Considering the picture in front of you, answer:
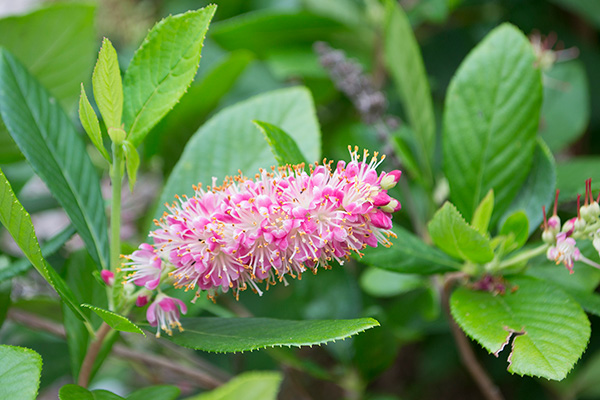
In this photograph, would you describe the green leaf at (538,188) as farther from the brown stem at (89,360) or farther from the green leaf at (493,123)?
the brown stem at (89,360)

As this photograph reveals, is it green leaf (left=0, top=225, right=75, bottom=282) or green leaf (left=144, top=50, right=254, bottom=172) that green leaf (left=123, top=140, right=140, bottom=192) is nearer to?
green leaf (left=0, top=225, right=75, bottom=282)

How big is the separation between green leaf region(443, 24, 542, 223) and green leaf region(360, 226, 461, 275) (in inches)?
4.3

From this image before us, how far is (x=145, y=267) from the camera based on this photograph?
61cm

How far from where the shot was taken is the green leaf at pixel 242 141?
2.63 feet

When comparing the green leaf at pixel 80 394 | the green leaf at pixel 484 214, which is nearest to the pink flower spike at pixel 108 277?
the green leaf at pixel 80 394

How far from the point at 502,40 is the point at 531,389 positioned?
2.95 feet

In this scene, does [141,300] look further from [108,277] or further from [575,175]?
[575,175]

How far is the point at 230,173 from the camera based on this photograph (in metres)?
0.80

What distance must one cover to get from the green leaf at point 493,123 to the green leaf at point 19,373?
58 centimetres

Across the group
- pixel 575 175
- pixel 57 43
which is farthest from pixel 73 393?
pixel 575 175

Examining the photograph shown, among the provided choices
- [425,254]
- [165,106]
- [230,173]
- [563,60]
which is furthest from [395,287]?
[563,60]

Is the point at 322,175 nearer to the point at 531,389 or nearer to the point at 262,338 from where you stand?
the point at 262,338

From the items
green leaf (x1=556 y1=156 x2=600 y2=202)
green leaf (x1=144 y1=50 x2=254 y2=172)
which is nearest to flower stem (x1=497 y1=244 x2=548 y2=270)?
green leaf (x1=556 y1=156 x2=600 y2=202)

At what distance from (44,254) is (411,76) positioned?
2.02 ft
